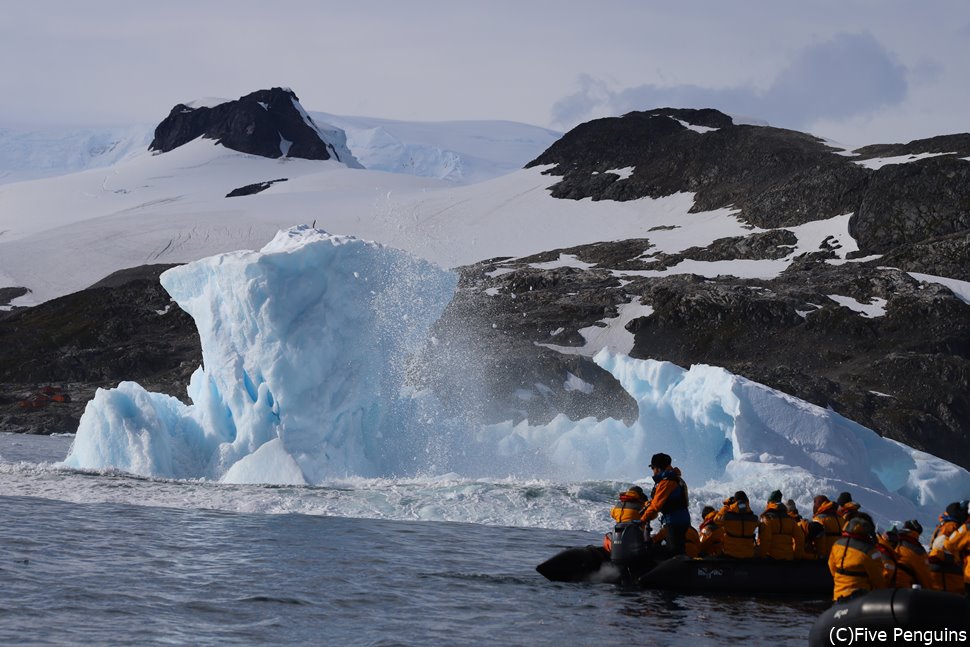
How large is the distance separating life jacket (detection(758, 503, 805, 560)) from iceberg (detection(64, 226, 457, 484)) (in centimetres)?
1436

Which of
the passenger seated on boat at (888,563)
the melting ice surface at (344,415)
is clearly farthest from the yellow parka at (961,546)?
the melting ice surface at (344,415)

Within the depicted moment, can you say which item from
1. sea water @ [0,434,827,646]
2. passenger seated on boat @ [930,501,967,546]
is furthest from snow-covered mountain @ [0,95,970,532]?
passenger seated on boat @ [930,501,967,546]

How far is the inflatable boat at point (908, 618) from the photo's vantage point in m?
13.9

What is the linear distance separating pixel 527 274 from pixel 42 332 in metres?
41.4

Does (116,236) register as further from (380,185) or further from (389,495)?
(389,495)

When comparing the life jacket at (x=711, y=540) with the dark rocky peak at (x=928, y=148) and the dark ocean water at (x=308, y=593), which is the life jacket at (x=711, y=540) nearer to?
→ the dark ocean water at (x=308, y=593)

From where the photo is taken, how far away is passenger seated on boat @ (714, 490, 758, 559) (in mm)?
21312

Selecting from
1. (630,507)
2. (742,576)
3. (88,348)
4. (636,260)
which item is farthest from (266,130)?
(742,576)

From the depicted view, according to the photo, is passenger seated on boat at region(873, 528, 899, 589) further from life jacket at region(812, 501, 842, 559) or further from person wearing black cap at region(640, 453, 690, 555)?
life jacket at region(812, 501, 842, 559)

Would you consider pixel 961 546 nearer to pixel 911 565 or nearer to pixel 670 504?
pixel 911 565

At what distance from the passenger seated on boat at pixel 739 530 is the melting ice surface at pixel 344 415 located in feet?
32.4

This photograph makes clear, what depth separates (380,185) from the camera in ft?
545

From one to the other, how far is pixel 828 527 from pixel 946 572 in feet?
18.8

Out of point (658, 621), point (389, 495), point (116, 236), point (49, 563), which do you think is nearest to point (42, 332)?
point (116, 236)
